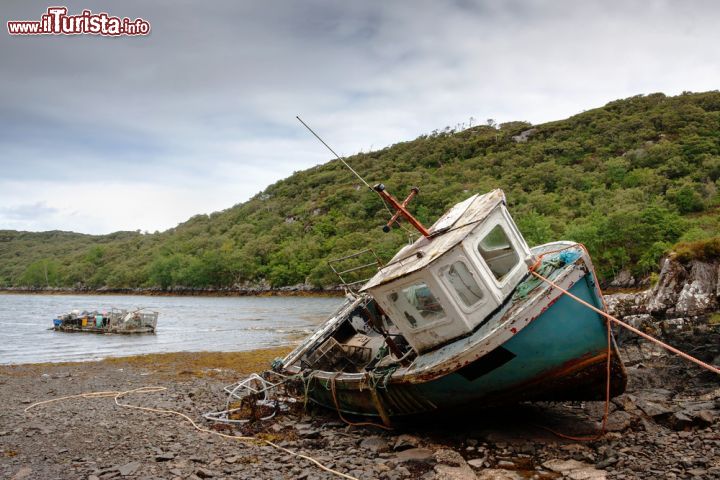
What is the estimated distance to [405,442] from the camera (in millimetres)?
8875

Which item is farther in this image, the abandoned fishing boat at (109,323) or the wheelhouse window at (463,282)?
the abandoned fishing boat at (109,323)

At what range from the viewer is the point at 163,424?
1059 centimetres

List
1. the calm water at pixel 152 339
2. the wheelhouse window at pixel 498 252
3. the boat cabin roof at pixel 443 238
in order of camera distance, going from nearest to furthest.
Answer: the boat cabin roof at pixel 443 238 → the wheelhouse window at pixel 498 252 → the calm water at pixel 152 339

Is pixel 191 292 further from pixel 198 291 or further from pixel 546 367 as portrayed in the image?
pixel 546 367

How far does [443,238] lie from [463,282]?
106 centimetres

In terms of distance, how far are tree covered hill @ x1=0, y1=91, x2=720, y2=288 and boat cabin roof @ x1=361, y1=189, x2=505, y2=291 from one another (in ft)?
39.2

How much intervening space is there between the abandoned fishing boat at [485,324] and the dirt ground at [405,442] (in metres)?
0.79

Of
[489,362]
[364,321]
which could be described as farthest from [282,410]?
[489,362]

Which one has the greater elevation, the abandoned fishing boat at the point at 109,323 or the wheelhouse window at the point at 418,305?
the wheelhouse window at the point at 418,305

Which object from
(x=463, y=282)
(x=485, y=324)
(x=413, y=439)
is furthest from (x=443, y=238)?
(x=413, y=439)

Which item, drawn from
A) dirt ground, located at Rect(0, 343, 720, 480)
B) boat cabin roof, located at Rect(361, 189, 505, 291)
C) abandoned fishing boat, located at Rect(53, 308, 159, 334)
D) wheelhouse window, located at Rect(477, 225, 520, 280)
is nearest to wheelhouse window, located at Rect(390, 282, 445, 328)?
boat cabin roof, located at Rect(361, 189, 505, 291)

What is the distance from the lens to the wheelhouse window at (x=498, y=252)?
9.10m

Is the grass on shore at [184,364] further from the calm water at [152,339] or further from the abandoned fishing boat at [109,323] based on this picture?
the abandoned fishing boat at [109,323]

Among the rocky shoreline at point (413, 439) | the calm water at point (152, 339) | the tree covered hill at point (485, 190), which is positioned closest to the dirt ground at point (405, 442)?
the rocky shoreline at point (413, 439)
